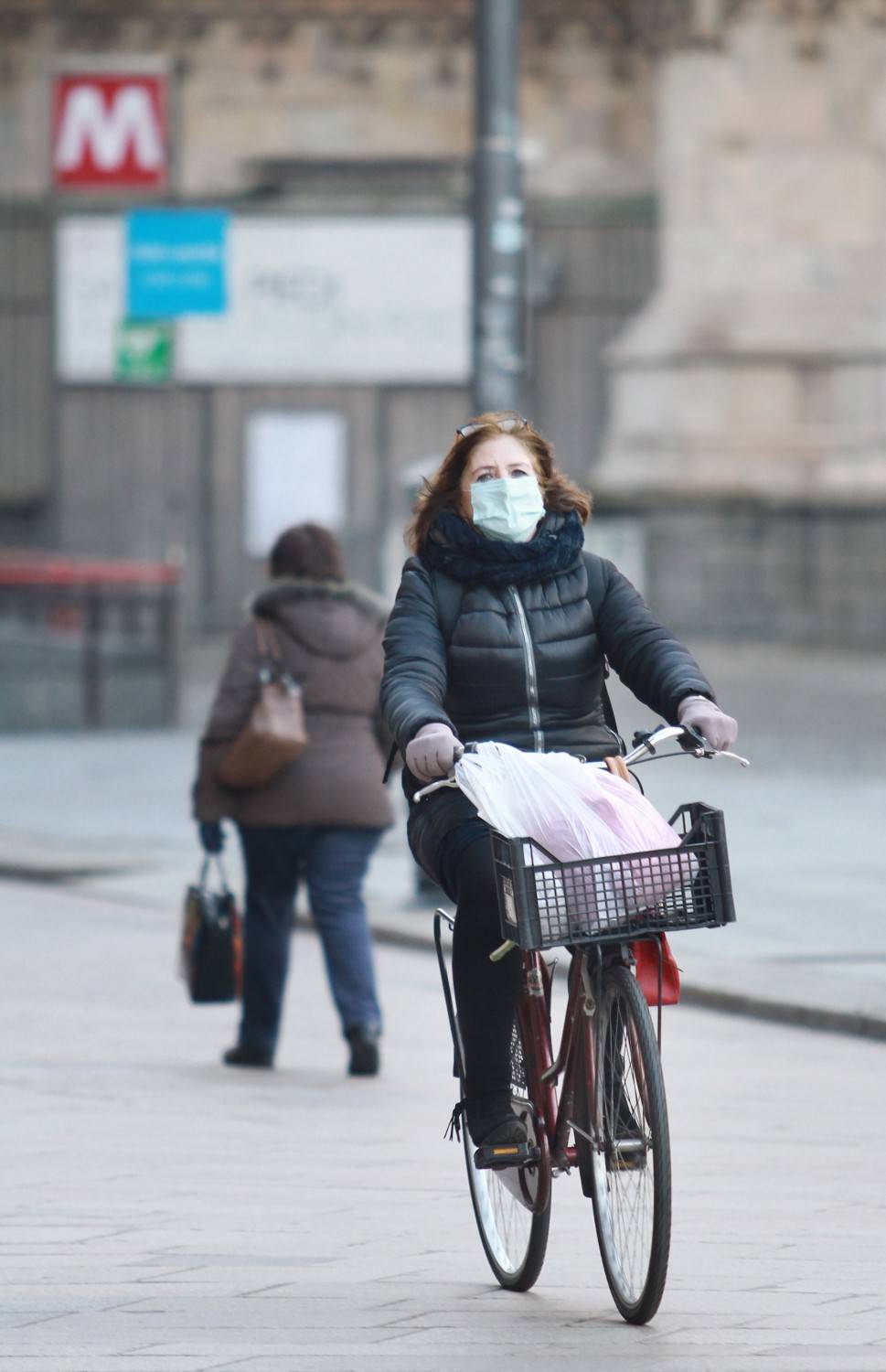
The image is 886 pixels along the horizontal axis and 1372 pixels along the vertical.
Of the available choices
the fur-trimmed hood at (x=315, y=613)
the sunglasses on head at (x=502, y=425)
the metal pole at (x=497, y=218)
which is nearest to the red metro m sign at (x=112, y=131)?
the metal pole at (x=497, y=218)

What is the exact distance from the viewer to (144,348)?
1973 centimetres

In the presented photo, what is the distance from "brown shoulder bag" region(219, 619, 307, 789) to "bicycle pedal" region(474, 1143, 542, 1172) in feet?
10.0

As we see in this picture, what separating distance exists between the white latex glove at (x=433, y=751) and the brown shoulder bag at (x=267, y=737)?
10.5 ft

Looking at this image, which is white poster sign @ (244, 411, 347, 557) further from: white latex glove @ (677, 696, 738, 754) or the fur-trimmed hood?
white latex glove @ (677, 696, 738, 754)

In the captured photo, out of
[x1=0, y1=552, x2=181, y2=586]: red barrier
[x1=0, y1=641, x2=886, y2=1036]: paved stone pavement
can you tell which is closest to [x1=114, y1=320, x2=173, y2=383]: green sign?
[x1=0, y1=552, x2=181, y2=586]: red barrier

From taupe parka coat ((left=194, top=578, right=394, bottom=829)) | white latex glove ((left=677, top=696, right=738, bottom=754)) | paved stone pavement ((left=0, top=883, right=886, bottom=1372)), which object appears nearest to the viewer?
paved stone pavement ((left=0, top=883, right=886, bottom=1372))

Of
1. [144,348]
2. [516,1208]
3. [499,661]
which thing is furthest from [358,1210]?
[144,348]

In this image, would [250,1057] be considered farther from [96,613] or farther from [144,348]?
[96,613]

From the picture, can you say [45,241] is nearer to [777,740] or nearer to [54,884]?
[777,740]

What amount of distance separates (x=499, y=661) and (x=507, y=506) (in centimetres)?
29

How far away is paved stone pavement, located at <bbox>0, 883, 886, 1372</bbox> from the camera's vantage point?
16.5ft

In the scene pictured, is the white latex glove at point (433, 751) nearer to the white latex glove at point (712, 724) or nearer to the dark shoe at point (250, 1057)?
the white latex glove at point (712, 724)

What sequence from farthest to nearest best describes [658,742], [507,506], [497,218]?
1. [497,218]
2. [507,506]
3. [658,742]

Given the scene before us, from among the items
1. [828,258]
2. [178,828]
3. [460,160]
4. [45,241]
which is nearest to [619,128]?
[460,160]
